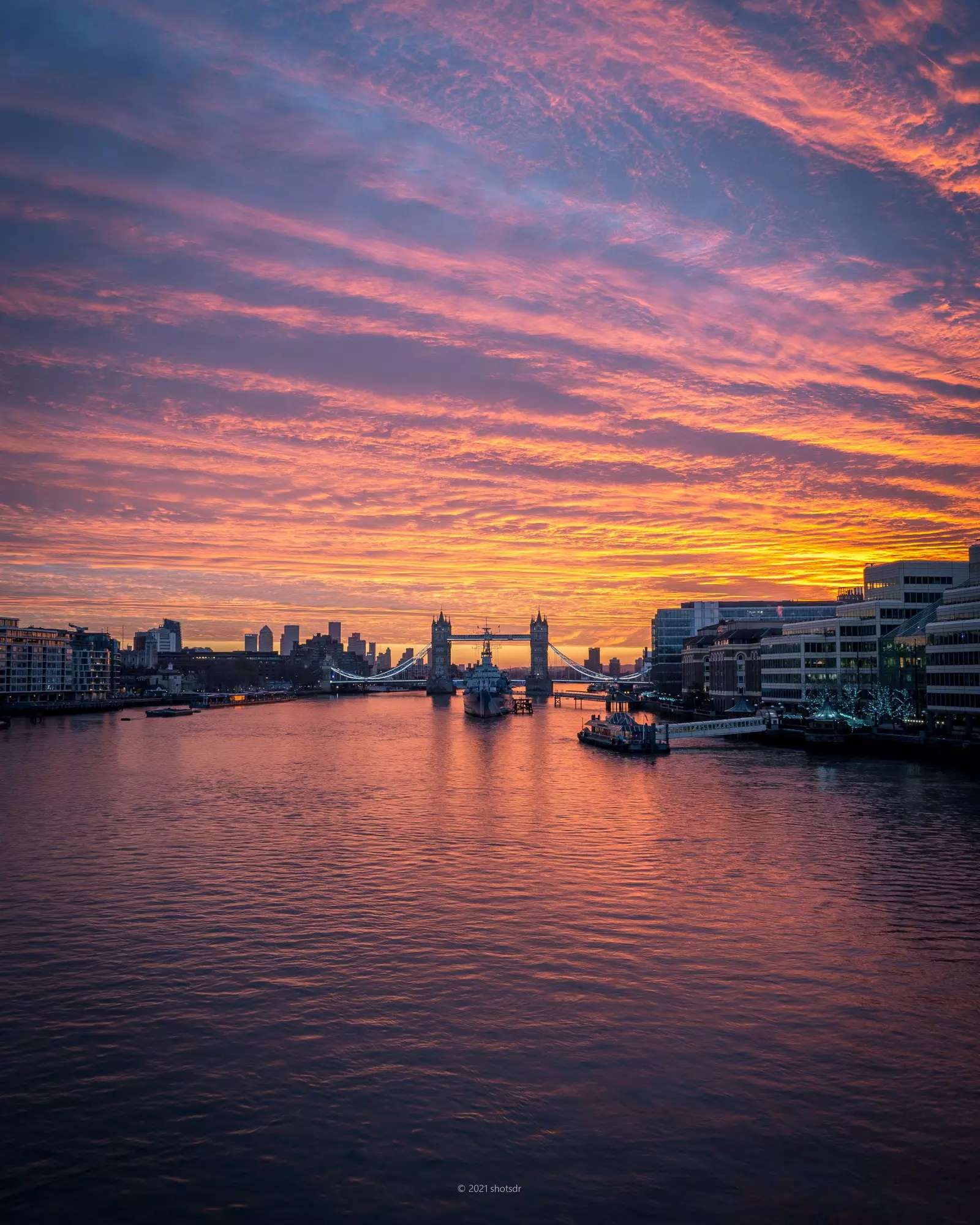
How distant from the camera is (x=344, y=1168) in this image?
1616 cm

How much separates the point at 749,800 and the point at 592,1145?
48605 millimetres

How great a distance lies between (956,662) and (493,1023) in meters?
80.4

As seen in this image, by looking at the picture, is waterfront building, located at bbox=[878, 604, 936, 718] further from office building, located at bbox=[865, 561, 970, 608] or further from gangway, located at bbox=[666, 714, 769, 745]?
gangway, located at bbox=[666, 714, 769, 745]

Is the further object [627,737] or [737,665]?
[737,665]

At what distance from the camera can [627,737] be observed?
342 ft

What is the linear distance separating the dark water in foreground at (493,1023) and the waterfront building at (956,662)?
39621 millimetres

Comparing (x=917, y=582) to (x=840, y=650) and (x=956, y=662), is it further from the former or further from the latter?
(x=956, y=662)

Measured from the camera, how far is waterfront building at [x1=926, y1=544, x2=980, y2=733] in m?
85.8

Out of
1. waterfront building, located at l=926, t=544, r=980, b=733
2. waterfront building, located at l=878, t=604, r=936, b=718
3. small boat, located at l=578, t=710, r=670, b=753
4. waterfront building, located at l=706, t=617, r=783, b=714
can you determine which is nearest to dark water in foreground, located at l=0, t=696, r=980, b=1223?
waterfront building, located at l=926, t=544, r=980, b=733

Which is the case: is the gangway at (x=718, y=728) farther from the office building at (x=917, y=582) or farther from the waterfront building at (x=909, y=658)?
the office building at (x=917, y=582)

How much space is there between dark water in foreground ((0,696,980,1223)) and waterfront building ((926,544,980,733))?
3962cm

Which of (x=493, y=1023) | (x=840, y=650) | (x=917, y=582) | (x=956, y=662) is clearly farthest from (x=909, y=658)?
(x=493, y=1023)

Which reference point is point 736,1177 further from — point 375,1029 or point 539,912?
point 539,912

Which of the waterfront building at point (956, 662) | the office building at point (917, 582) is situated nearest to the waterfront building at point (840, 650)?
the office building at point (917, 582)
